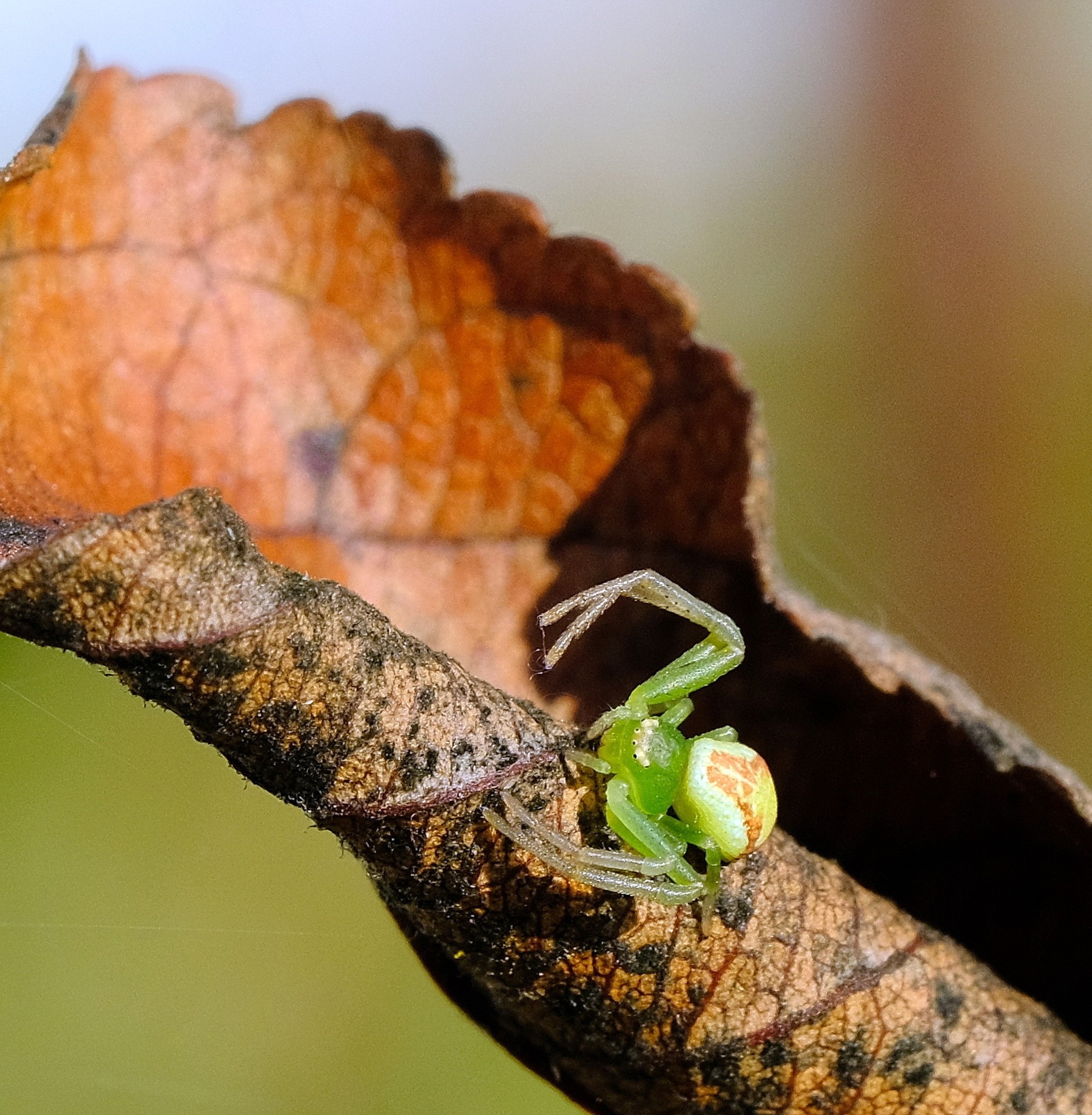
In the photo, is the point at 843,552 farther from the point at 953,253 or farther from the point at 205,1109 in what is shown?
the point at 205,1109

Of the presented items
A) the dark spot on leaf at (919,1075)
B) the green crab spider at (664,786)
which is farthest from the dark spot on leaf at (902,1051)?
the green crab spider at (664,786)

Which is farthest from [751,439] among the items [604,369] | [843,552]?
[843,552]

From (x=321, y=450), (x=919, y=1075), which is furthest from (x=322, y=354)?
(x=919, y=1075)

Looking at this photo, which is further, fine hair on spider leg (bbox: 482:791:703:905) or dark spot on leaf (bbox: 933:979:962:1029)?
dark spot on leaf (bbox: 933:979:962:1029)

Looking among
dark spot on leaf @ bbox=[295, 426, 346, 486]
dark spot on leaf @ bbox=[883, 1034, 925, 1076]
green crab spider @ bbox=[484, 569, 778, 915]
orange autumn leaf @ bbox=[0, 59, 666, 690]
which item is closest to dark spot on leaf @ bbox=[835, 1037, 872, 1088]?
dark spot on leaf @ bbox=[883, 1034, 925, 1076]

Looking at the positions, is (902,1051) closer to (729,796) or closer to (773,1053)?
(773,1053)

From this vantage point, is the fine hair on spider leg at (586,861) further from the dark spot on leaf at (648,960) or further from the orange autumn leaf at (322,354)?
the orange autumn leaf at (322,354)

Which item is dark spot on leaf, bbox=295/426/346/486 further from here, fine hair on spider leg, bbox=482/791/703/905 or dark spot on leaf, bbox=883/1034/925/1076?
dark spot on leaf, bbox=883/1034/925/1076
